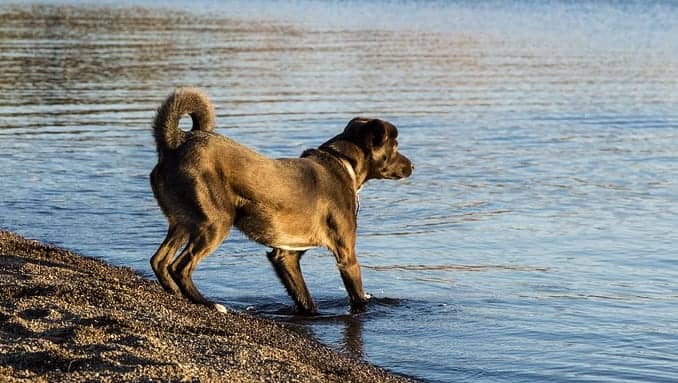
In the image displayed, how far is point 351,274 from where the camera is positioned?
29.8 feet

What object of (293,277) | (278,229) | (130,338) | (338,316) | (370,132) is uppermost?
(370,132)

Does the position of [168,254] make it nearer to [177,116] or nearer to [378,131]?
[177,116]

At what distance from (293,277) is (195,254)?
44.6 inches

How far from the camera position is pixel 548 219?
39.8ft

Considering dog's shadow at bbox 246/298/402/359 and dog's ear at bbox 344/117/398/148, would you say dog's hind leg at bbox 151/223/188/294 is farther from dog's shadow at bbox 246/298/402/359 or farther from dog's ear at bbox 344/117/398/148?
dog's ear at bbox 344/117/398/148

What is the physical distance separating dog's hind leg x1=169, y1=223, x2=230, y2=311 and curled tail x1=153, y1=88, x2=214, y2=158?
0.63 meters

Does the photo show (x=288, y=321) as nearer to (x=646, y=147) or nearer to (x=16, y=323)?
(x=16, y=323)

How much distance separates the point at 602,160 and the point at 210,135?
862 cm

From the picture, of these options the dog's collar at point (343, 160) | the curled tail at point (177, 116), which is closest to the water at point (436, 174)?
the dog's collar at point (343, 160)

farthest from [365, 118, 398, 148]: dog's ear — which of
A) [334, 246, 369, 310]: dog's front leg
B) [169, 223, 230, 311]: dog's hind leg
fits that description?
[169, 223, 230, 311]: dog's hind leg

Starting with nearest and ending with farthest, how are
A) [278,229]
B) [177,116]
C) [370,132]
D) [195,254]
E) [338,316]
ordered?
[177,116] → [195,254] → [278,229] → [338,316] → [370,132]

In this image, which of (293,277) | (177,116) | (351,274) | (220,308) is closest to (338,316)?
(351,274)

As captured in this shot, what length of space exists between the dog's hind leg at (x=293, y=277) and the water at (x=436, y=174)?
186 mm

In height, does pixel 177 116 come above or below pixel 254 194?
above
